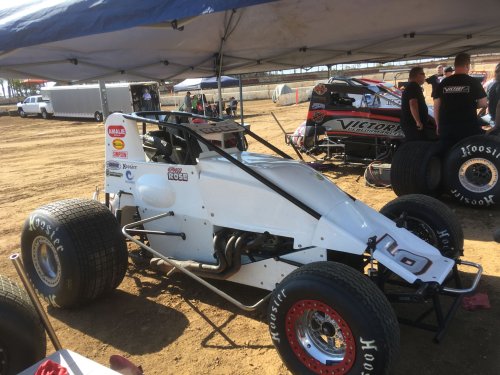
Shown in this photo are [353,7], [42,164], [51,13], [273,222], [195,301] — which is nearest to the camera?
[51,13]

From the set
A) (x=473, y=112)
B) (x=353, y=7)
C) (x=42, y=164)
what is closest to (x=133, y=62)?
(x=353, y=7)

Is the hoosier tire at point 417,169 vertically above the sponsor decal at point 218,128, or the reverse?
the sponsor decal at point 218,128

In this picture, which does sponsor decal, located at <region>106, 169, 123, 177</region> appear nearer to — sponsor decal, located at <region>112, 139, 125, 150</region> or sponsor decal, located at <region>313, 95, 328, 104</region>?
sponsor decal, located at <region>112, 139, 125, 150</region>

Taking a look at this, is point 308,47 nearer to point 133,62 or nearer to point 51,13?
point 133,62

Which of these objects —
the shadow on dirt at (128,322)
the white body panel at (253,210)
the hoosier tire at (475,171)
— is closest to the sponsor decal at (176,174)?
the white body panel at (253,210)

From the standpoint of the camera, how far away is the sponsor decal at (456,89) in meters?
5.99

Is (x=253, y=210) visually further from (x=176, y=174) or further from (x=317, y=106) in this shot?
(x=317, y=106)

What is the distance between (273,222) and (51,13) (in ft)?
7.02

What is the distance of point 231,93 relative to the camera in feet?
130

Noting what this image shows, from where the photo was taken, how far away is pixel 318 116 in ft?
30.7

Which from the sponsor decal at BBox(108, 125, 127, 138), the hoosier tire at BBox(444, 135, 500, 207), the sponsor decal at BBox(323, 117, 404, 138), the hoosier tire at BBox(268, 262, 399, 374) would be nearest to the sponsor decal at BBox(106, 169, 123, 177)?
the sponsor decal at BBox(108, 125, 127, 138)

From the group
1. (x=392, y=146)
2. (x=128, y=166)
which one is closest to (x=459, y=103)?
(x=392, y=146)

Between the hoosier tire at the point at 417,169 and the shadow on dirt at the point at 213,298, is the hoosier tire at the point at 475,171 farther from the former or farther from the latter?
the shadow on dirt at the point at 213,298

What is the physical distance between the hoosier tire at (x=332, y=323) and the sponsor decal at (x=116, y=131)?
95.3 inches
